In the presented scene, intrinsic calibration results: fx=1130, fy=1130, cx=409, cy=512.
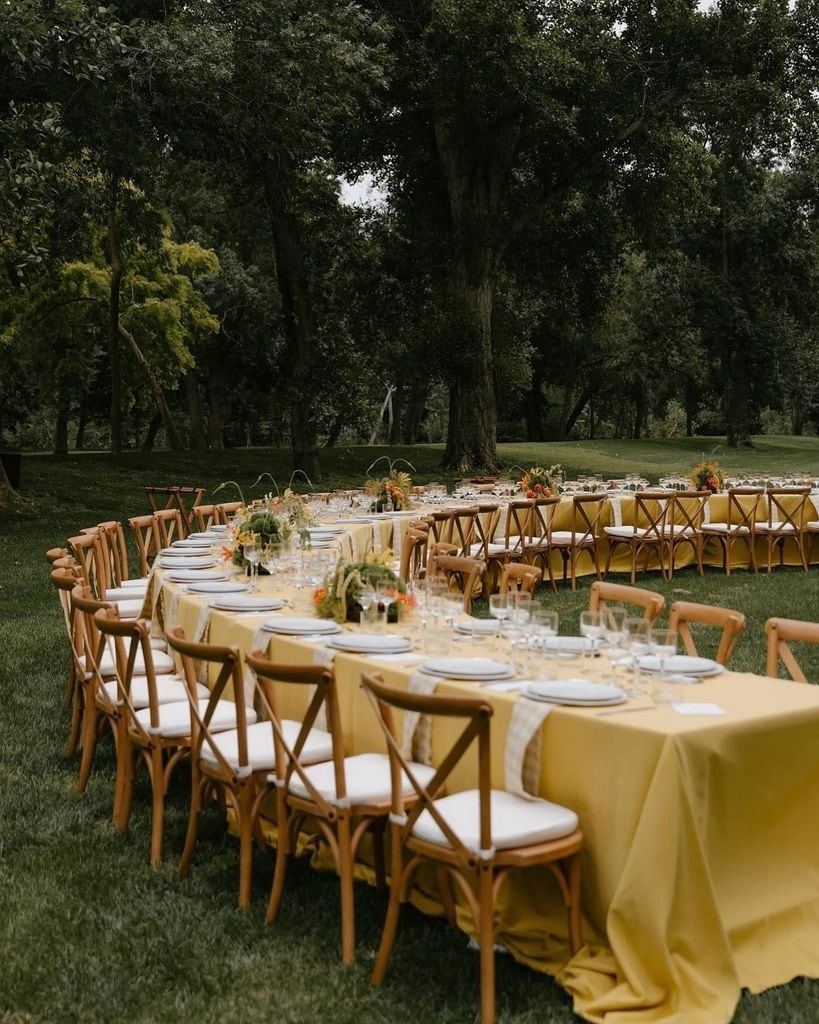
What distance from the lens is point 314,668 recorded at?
12.4ft

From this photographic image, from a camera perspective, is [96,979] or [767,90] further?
[767,90]

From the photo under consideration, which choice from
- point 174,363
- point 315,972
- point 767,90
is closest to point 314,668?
point 315,972

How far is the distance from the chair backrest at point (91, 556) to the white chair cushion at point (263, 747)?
10.1 ft

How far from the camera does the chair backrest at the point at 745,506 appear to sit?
13.0 metres

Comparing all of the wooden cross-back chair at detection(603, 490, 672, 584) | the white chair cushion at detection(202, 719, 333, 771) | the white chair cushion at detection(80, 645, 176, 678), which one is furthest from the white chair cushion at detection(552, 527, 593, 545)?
the white chair cushion at detection(202, 719, 333, 771)

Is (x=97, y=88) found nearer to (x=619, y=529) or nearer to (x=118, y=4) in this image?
(x=118, y=4)

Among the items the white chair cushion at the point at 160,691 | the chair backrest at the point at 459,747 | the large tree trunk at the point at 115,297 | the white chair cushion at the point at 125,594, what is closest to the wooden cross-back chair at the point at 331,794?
the chair backrest at the point at 459,747

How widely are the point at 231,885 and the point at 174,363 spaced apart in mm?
25774

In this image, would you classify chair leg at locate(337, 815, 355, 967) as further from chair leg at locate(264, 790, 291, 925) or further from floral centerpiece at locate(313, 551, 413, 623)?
floral centerpiece at locate(313, 551, 413, 623)

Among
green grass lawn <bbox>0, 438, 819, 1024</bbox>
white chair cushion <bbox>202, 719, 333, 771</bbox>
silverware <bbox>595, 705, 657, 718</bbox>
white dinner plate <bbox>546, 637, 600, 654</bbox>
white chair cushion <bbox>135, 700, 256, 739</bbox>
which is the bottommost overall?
green grass lawn <bbox>0, 438, 819, 1024</bbox>

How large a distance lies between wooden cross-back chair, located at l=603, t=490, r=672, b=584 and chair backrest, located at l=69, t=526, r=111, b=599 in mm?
5998

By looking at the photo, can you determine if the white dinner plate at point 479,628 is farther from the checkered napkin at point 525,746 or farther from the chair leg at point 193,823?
the chair leg at point 193,823

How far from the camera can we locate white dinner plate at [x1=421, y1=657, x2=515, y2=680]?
4.09 meters

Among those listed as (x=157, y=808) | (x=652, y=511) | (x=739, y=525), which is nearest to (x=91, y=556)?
(x=157, y=808)
